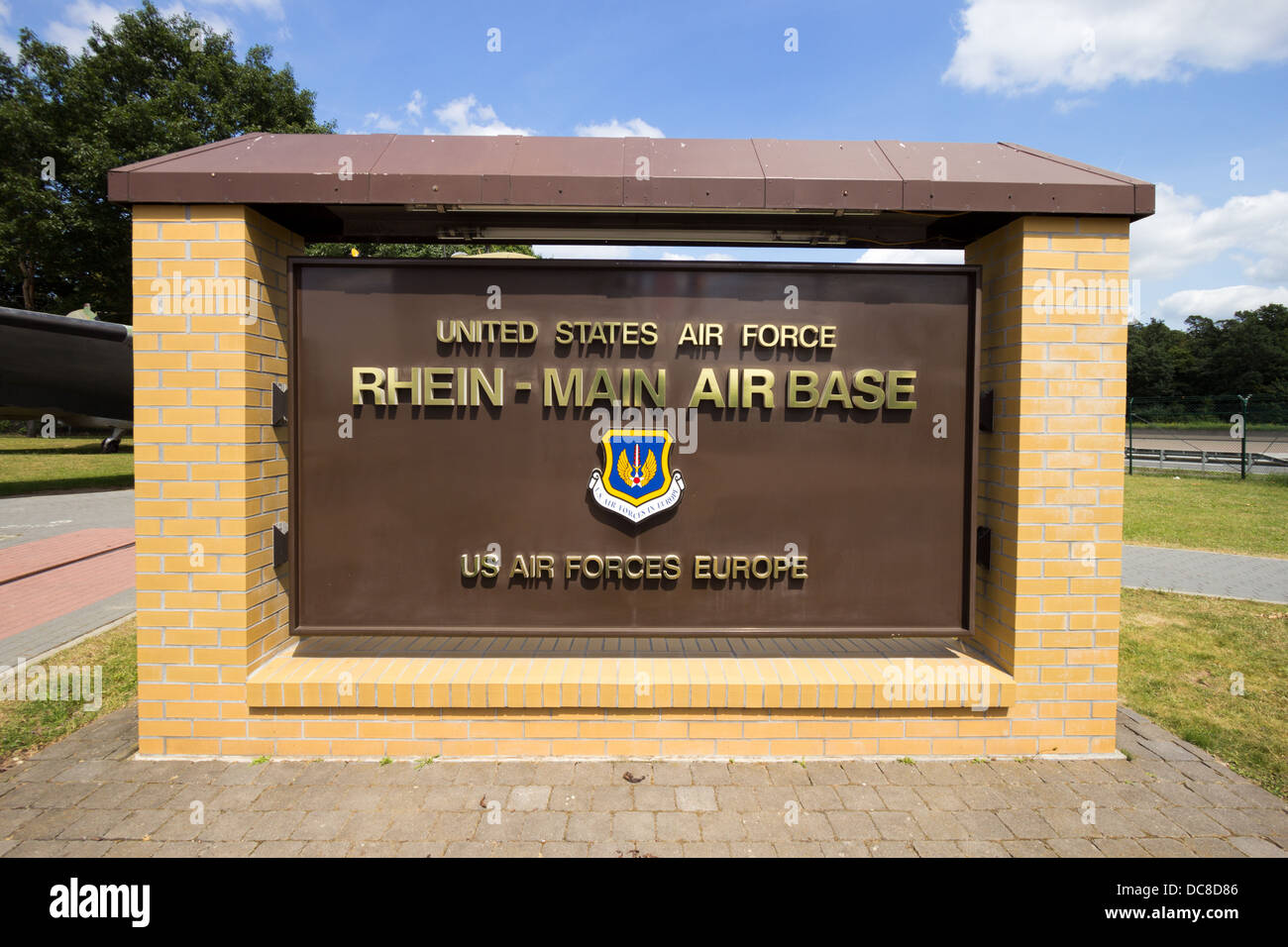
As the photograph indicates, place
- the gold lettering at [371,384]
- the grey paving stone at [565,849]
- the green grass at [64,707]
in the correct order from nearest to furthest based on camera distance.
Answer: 1. the grey paving stone at [565,849]
2. the gold lettering at [371,384]
3. the green grass at [64,707]

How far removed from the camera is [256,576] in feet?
11.6

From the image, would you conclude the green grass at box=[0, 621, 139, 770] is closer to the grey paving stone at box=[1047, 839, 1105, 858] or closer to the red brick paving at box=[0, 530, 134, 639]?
the red brick paving at box=[0, 530, 134, 639]

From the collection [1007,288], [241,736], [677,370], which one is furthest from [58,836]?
[1007,288]

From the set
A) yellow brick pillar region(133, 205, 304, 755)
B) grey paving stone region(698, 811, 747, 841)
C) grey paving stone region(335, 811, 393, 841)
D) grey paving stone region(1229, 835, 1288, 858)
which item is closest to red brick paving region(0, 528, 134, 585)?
yellow brick pillar region(133, 205, 304, 755)

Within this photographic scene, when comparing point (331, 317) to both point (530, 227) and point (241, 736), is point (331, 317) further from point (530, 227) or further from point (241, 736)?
point (241, 736)

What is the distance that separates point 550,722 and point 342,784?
105cm

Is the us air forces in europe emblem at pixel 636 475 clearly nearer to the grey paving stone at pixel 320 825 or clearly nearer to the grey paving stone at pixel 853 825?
the grey paving stone at pixel 853 825

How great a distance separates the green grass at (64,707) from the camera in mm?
3699

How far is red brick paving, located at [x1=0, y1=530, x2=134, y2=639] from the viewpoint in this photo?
638 cm

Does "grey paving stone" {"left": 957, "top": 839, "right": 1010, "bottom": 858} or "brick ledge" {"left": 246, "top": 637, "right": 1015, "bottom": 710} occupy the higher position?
"brick ledge" {"left": 246, "top": 637, "right": 1015, "bottom": 710}

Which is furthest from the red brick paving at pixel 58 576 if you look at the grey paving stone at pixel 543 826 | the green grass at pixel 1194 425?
the green grass at pixel 1194 425

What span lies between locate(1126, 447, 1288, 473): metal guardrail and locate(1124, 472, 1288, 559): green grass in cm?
194

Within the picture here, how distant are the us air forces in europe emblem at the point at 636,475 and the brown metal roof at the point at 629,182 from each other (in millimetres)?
1219

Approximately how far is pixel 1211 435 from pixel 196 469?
3468 cm
